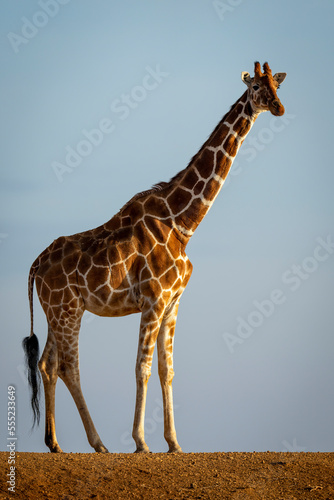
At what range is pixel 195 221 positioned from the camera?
15469mm

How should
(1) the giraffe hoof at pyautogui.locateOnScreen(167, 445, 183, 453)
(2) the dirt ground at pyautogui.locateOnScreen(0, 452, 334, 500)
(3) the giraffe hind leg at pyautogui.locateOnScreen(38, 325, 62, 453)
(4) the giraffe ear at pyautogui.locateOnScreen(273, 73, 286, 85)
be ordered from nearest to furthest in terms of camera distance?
(2) the dirt ground at pyautogui.locateOnScreen(0, 452, 334, 500), (1) the giraffe hoof at pyautogui.locateOnScreen(167, 445, 183, 453), (3) the giraffe hind leg at pyautogui.locateOnScreen(38, 325, 62, 453), (4) the giraffe ear at pyautogui.locateOnScreen(273, 73, 286, 85)

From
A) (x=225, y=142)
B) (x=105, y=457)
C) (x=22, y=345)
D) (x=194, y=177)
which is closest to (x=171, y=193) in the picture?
(x=194, y=177)

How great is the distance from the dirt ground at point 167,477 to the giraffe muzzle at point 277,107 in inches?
257

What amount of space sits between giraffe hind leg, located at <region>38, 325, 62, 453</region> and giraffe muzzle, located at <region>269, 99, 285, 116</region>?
628cm

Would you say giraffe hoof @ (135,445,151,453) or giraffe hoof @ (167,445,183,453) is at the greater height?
giraffe hoof @ (135,445,151,453)

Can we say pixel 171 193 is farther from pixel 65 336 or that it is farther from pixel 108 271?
pixel 65 336

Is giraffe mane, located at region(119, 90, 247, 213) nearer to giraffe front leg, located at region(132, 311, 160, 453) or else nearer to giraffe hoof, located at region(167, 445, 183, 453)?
giraffe front leg, located at region(132, 311, 160, 453)

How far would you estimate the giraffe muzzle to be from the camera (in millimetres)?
14938

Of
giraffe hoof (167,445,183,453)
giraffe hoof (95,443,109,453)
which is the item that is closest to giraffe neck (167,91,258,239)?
giraffe hoof (167,445,183,453)

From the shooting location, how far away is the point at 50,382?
15258mm

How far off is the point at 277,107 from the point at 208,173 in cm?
189

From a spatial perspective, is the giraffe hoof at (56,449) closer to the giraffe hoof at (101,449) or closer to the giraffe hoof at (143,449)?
the giraffe hoof at (101,449)

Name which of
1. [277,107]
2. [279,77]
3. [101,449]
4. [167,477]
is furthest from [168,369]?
[279,77]

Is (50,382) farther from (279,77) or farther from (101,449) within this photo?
(279,77)
